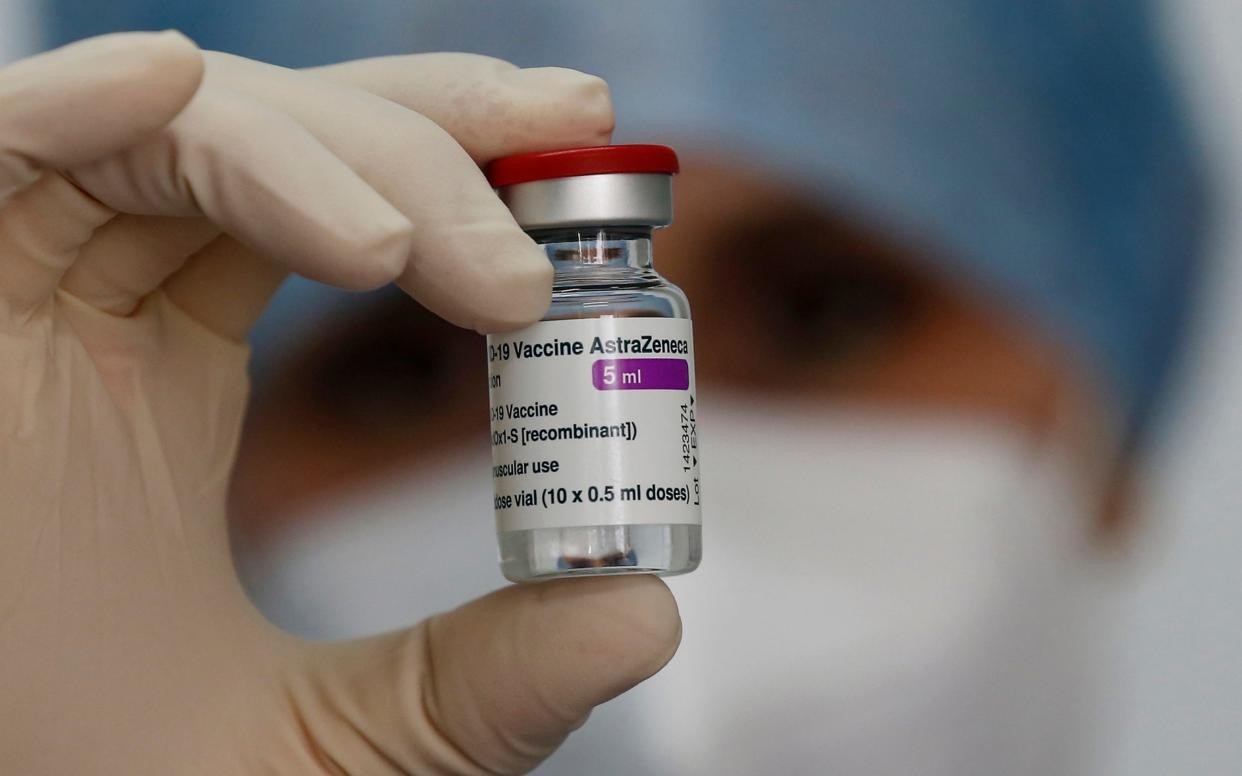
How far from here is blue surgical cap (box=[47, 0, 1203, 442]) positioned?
1240 mm

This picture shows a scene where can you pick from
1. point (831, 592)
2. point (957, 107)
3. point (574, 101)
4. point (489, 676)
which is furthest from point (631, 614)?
point (957, 107)

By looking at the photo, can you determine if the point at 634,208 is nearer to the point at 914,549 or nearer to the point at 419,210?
the point at 419,210

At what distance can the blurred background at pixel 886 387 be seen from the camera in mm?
1217

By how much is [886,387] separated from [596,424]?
622mm

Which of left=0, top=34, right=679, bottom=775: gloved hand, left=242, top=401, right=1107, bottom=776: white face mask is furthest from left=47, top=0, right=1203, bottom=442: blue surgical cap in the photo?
left=0, top=34, right=679, bottom=775: gloved hand

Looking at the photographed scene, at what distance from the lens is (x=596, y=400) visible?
0.69 metres

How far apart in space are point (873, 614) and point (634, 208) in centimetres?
64

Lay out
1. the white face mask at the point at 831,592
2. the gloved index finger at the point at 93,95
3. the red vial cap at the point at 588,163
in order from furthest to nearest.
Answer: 1. the white face mask at the point at 831,592
2. the red vial cap at the point at 588,163
3. the gloved index finger at the point at 93,95

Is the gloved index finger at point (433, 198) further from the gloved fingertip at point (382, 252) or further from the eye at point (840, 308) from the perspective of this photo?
the eye at point (840, 308)

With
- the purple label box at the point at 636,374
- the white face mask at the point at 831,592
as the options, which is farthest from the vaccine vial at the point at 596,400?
the white face mask at the point at 831,592

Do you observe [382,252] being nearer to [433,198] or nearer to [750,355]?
[433,198]

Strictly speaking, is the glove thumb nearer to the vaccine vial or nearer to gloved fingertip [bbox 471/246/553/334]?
the vaccine vial

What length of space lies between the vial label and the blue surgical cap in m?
0.59

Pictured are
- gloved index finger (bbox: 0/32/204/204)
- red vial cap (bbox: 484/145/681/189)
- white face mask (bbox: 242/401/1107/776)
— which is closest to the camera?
gloved index finger (bbox: 0/32/204/204)
